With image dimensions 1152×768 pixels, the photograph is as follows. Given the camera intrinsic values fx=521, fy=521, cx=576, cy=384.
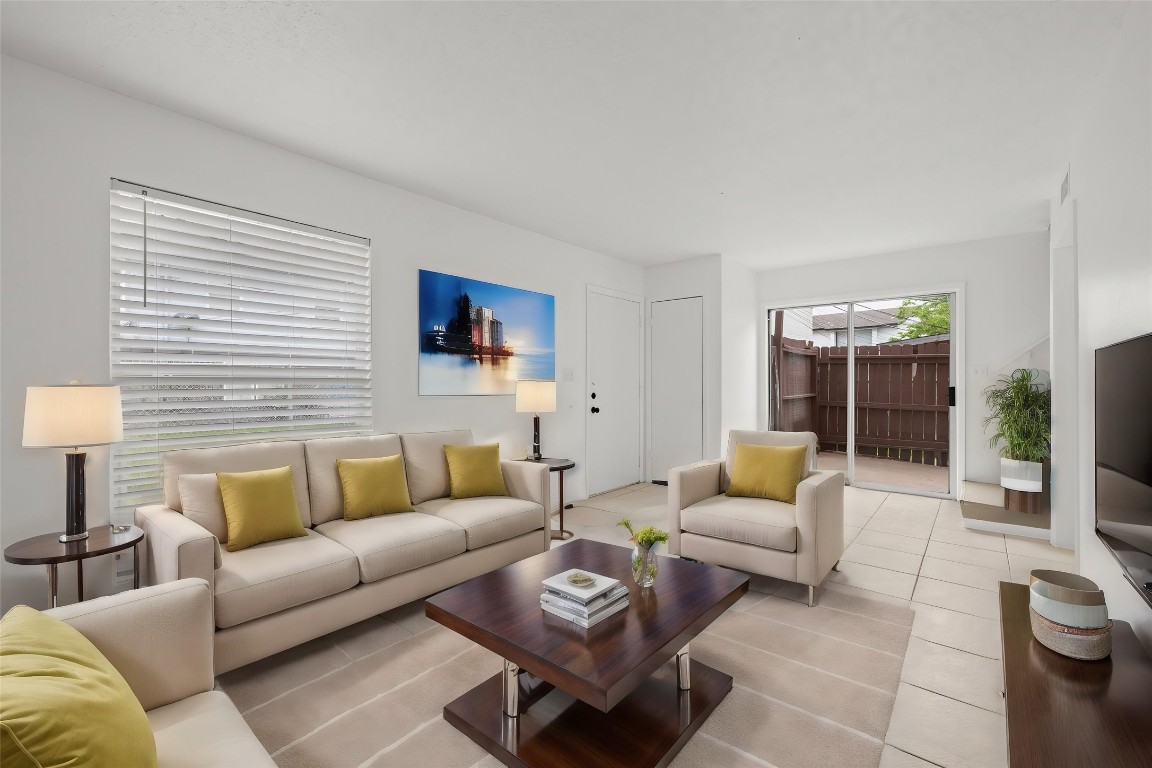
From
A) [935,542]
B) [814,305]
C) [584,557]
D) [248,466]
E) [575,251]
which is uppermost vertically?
[575,251]

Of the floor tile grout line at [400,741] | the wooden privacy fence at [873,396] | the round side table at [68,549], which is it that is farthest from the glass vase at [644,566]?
the wooden privacy fence at [873,396]

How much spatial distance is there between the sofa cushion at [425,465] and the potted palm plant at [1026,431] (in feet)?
14.9

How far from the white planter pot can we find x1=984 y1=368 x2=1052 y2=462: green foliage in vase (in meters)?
0.06

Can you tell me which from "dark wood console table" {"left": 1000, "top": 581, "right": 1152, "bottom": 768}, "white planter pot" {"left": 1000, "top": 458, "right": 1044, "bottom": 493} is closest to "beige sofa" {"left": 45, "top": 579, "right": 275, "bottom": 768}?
"dark wood console table" {"left": 1000, "top": 581, "right": 1152, "bottom": 768}

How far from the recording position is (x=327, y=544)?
8.23 ft

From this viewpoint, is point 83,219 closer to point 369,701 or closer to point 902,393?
point 369,701

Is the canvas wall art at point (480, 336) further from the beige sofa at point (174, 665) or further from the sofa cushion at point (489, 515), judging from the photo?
the beige sofa at point (174, 665)

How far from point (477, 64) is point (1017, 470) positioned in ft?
16.4

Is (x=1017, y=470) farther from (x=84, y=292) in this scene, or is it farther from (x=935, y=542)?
(x=84, y=292)

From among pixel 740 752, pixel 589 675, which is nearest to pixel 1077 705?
pixel 740 752

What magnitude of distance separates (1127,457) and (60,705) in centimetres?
261

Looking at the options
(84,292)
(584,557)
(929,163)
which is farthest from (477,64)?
(929,163)

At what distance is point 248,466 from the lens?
2.70 metres

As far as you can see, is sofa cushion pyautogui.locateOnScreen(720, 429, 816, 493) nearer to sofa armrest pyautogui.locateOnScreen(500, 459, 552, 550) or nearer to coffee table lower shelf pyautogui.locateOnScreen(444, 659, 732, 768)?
sofa armrest pyautogui.locateOnScreen(500, 459, 552, 550)
